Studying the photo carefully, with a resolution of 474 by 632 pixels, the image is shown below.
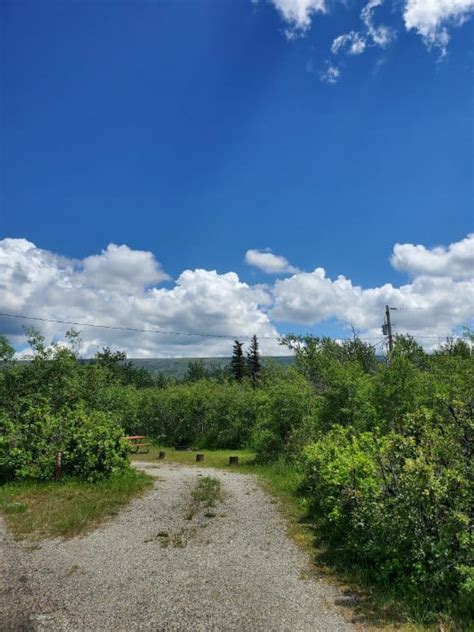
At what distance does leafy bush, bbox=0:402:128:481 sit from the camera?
10.2 m

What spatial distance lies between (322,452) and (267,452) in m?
6.93

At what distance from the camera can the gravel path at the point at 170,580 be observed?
4102mm

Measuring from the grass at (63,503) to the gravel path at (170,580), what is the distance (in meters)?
0.40

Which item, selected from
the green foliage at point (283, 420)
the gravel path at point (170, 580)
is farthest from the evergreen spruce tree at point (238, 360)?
the gravel path at point (170, 580)

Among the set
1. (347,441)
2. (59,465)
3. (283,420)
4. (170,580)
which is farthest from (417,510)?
(283,420)

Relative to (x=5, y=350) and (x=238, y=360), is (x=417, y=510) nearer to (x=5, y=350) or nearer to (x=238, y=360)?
(x=5, y=350)

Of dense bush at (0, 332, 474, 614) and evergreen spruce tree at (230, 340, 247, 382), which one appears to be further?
evergreen spruce tree at (230, 340, 247, 382)

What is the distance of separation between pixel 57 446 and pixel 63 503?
2321mm

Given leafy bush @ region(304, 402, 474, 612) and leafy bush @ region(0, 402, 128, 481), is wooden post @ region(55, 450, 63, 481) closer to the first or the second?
leafy bush @ region(0, 402, 128, 481)

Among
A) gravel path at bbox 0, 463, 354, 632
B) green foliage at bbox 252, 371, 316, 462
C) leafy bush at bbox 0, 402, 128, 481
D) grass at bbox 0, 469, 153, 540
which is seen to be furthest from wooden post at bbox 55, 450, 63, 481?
green foliage at bbox 252, 371, 316, 462

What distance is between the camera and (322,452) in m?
8.20

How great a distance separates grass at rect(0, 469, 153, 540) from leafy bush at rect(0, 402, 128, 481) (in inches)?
14.0

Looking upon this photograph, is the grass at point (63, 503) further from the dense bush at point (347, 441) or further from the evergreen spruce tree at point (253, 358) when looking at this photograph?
the evergreen spruce tree at point (253, 358)

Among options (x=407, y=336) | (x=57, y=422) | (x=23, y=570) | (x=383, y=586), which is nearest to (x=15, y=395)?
(x=57, y=422)
